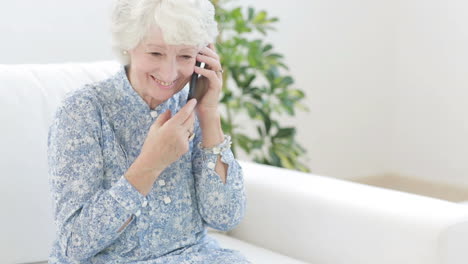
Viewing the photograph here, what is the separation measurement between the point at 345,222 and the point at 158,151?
0.61 metres

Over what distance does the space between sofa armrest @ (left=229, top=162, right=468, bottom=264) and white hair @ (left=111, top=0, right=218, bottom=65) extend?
625 mm

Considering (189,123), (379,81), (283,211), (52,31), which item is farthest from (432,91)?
(189,123)

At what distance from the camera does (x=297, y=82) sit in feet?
13.6

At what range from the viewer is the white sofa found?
1751 mm

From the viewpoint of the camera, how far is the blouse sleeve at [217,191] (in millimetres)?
1771

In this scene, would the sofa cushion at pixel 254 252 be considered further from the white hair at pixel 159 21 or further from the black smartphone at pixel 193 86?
the white hair at pixel 159 21

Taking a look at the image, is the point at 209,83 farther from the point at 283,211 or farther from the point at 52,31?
the point at 52,31

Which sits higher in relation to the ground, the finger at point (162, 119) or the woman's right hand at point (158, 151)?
the finger at point (162, 119)

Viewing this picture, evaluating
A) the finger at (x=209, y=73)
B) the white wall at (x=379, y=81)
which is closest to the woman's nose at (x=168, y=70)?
the finger at (x=209, y=73)

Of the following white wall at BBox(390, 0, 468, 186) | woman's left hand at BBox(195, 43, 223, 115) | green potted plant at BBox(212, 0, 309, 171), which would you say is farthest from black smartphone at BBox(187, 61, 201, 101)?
white wall at BBox(390, 0, 468, 186)

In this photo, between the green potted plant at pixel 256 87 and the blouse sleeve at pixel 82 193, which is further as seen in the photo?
the green potted plant at pixel 256 87

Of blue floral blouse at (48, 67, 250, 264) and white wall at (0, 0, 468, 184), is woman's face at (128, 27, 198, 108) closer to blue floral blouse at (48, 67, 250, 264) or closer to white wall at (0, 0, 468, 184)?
blue floral blouse at (48, 67, 250, 264)

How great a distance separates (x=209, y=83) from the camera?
178cm

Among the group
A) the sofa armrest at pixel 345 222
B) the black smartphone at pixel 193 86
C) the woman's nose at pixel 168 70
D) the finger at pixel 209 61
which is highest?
the finger at pixel 209 61
